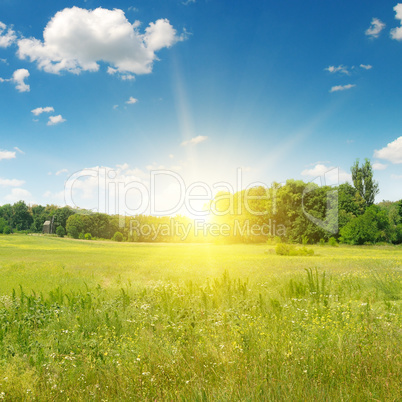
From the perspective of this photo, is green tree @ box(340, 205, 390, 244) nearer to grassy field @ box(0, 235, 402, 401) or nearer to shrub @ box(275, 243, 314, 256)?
shrub @ box(275, 243, 314, 256)

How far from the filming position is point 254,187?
61.8 meters

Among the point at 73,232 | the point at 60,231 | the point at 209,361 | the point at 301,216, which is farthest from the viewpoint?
the point at 60,231

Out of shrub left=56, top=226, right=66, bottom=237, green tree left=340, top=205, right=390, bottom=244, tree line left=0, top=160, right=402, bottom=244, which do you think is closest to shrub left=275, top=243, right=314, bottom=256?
tree line left=0, top=160, right=402, bottom=244

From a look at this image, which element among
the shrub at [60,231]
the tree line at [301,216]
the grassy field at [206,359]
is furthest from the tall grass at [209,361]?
the shrub at [60,231]

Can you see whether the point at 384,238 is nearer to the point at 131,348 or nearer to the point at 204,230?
the point at 204,230

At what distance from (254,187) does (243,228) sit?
8930 millimetres

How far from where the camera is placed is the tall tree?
5669cm

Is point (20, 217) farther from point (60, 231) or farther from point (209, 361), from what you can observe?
point (209, 361)

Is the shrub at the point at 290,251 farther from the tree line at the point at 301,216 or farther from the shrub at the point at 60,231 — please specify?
the shrub at the point at 60,231

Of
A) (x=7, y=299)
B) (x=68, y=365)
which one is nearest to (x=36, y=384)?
(x=68, y=365)

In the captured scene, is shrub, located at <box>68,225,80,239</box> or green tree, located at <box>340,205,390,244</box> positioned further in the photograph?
shrub, located at <box>68,225,80,239</box>

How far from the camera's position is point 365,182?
57.2m

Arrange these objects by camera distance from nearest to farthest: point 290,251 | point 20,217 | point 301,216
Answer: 1. point 290,251
2. point 301,216
3. point 20,217

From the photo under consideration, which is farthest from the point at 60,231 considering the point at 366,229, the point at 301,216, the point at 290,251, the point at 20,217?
the point at 366,229
